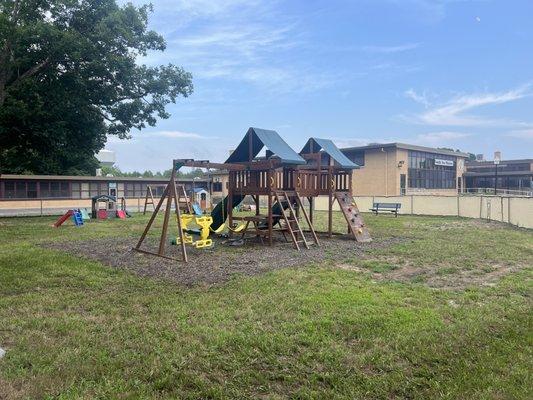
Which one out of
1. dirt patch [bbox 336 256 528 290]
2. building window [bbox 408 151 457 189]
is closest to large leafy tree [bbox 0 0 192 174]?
dirt patch [bbox 336 256 528 290]

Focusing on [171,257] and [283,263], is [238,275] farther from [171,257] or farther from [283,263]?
[171,257]

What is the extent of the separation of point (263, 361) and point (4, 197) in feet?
102

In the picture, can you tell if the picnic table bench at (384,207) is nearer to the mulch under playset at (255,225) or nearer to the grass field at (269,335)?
the mulch under playset at (255,225)

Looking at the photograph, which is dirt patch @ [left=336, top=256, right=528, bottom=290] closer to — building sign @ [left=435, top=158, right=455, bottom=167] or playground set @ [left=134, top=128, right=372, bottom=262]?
playground set @ [left=134, top=128, right=372, bottom=262]

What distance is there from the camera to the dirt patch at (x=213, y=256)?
816 cm

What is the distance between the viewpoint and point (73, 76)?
1862cm

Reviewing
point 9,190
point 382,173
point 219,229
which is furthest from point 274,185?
point 382,173

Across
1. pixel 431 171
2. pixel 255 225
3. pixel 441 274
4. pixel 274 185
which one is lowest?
pixel 441 274

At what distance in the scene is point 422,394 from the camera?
141 inches

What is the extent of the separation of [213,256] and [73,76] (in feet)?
41.8

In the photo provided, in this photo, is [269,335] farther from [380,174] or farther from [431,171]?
[431,171]

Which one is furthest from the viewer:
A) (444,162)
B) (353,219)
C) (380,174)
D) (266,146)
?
(444,162)

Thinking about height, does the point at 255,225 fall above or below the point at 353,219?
below

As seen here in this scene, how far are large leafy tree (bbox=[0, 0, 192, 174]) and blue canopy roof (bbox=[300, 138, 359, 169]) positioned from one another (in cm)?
951
